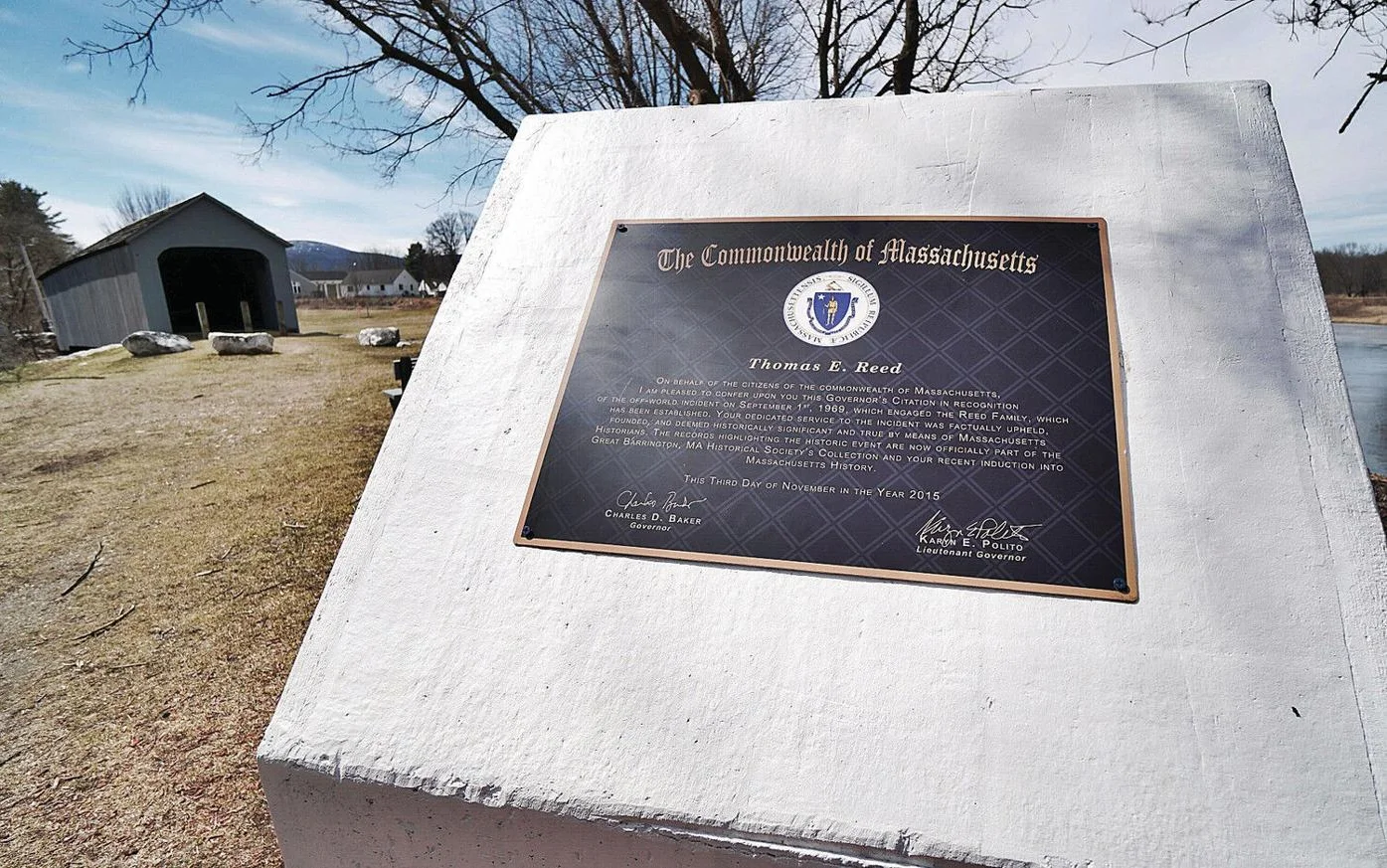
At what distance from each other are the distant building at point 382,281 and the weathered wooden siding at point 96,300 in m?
53.5

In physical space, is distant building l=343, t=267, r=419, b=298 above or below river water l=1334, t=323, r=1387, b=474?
above

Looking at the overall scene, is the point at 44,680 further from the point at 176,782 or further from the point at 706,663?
the point at 706,663

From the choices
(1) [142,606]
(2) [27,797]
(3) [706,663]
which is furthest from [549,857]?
(1) [142,606]

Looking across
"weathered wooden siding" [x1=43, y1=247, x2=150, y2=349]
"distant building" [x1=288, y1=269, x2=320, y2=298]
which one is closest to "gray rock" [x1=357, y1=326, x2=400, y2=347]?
"weathered wooden siding" [x1=43, y1=247, x2=150, y2=349]

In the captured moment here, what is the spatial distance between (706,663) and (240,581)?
3703mm

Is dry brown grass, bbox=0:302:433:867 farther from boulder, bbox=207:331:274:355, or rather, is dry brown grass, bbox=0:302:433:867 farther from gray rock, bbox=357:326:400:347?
gray rock, bbox=357:326:400:347

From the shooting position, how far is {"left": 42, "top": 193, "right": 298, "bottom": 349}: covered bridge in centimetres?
1684

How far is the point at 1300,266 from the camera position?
1.91 meters
